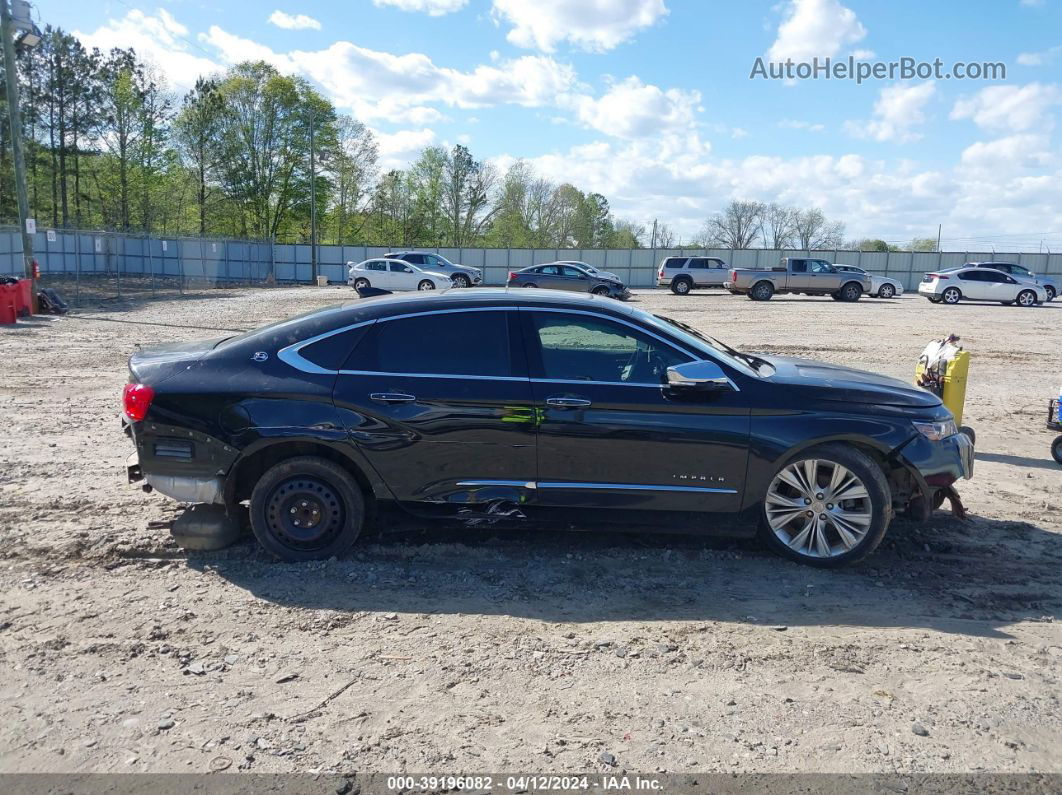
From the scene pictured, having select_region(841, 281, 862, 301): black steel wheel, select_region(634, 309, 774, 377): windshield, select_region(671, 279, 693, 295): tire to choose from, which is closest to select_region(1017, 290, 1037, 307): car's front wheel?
select_region(841, 281, 862, 301): black steel wheel

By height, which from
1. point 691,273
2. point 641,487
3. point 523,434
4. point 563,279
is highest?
point 691,273

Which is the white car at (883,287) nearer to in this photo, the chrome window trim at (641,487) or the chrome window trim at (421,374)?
the chrome window trim at (421,374)

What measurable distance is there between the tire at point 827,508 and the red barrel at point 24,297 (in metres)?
20.8

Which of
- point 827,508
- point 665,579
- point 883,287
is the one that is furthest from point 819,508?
point 883,287

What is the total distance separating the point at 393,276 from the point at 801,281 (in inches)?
703

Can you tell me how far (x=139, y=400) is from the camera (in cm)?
487

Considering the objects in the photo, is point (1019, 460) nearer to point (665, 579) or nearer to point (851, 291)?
point (665, 579)

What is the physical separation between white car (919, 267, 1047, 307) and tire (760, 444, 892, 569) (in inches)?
1240

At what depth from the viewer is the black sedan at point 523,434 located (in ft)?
15.7

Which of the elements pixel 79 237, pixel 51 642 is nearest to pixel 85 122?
pixel 79 237

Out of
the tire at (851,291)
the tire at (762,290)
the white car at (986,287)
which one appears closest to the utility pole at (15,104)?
the tire at (762,290)

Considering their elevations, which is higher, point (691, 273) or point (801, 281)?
point (691, 273)

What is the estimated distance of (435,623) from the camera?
13.6 ft

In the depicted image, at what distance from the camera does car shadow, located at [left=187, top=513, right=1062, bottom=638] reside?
434 centimetres
